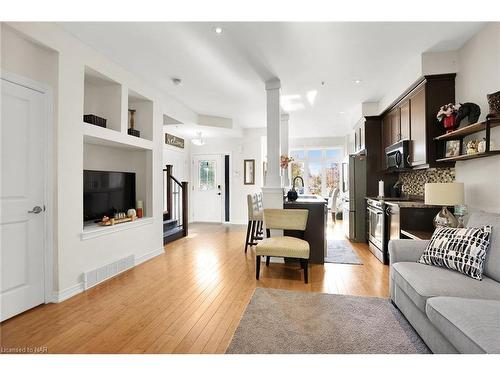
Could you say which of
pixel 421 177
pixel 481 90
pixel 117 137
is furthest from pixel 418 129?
pixel 117 137

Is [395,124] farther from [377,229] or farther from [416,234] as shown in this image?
[416,234]

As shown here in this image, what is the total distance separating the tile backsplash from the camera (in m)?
3.32

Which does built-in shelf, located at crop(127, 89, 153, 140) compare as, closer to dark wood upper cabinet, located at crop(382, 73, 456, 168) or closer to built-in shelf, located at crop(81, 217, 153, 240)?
built-in shelf, located at crop(81, 217, 153, 240)

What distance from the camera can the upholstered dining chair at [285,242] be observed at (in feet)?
9.69

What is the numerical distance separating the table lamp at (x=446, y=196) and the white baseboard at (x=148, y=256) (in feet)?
12.1

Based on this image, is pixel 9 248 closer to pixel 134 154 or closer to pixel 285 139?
pixel 134 154

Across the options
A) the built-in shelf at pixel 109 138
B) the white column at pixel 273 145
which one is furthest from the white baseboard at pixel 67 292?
the white column at pixel 273 145

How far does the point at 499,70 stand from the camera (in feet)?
7.82

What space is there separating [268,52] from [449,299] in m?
2.88

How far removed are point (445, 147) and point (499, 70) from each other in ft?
2.89

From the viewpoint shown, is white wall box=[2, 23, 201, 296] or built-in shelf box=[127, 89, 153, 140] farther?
built-in shelf box=[127, 89, 153, 140]

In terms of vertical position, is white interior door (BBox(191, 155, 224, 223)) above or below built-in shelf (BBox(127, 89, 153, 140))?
below

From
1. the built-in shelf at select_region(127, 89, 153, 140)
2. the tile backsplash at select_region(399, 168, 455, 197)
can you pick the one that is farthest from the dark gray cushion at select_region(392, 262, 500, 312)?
the built-in shelf at select_region(127, 89, 153, 140)
